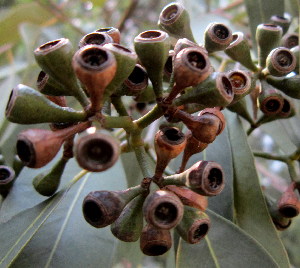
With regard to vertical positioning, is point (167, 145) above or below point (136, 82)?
below

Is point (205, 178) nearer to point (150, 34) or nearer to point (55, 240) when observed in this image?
point (150, 34)

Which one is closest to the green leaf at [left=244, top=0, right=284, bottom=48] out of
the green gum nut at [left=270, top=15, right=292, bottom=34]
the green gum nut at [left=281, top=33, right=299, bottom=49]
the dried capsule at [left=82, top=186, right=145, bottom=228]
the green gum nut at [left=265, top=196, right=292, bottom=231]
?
the green gum nut at [left=270, top=15, right=292, bottom=34]

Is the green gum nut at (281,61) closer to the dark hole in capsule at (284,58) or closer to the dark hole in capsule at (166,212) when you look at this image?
the dark hole in capsule at (284,58)

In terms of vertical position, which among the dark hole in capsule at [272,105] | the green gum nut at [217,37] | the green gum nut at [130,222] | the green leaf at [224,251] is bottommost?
the green leaf at [224,251]

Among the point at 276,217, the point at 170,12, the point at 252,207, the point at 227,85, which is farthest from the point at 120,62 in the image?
the point at 276,217

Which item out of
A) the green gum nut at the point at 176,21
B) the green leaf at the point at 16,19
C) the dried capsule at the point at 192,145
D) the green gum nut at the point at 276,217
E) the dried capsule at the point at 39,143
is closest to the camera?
the dried capsule at the point at 39,143

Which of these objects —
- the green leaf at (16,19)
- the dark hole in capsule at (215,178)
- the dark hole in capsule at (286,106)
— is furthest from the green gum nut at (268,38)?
the green leaf at (16,19)

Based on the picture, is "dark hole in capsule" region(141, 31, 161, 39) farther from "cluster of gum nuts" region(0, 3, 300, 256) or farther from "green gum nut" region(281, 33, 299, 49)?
"green gum nut" region(281, 33, 299, 49)
